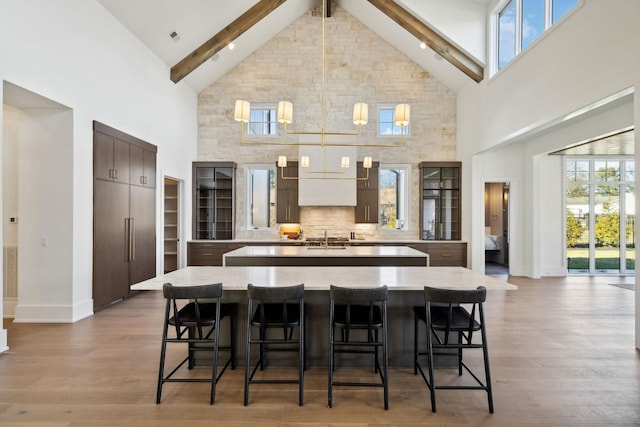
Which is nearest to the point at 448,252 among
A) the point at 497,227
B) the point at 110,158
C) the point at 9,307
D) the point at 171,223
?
the point at 497,227

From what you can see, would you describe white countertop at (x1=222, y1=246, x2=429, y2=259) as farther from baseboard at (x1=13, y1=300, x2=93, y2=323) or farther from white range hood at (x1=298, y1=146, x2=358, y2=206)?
white range hood at (x1=298, y1=146, x2=358, y2=206)

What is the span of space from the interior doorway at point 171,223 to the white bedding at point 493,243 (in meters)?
8.51

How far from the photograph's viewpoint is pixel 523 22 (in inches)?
218

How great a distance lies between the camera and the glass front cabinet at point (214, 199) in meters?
8.02

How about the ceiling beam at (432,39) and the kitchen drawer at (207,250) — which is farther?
the kitchen drawer at (207,250)

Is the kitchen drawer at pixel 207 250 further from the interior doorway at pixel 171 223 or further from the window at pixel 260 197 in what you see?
the window at pixel 260 197

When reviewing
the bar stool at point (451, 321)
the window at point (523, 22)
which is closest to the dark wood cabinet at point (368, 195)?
the window at point (523, 22)

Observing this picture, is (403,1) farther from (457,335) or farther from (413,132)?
(457,335)

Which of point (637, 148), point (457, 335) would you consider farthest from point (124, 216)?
point (637, 148)

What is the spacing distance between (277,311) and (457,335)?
64.8 inches

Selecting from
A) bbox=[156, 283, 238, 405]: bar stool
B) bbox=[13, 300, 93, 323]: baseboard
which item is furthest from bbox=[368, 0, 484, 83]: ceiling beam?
bbox=[13, 300, 93, 323]: baseboard

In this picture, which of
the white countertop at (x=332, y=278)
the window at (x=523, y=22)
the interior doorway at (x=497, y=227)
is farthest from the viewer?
the interior doorway at (x=497, y=227)

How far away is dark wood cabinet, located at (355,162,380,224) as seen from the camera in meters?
7.79

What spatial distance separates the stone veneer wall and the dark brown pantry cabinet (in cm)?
255
